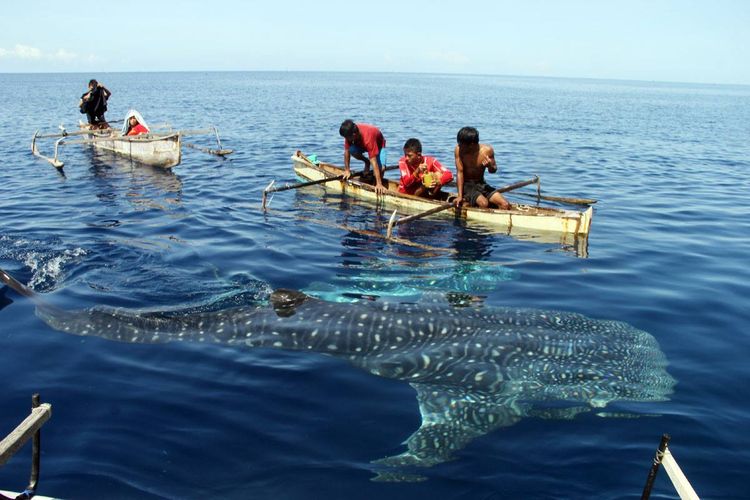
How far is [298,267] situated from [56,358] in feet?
14.5

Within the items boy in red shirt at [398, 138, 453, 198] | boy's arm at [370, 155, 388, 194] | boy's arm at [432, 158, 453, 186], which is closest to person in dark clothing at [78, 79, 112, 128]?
boy's arm at [370, 155, 388, 194]

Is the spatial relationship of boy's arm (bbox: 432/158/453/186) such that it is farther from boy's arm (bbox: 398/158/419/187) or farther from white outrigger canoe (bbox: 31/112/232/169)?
white outrigger canoe (bbox: 31/112/232/169)

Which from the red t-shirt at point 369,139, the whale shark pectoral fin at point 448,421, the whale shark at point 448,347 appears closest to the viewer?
the whale shark pectoral fin at point 448,421

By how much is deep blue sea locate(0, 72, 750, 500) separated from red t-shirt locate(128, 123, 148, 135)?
193cm

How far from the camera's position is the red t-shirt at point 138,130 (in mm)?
21703

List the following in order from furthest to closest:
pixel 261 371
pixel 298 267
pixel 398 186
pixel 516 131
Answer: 1. pixel 516 131
2. pixel 398 186
3. pixel 298 267
4. pixel 261 371

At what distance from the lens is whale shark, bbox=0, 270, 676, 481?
5750 mm

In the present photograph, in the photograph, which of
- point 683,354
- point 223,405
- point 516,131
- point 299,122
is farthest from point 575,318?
point 299,122

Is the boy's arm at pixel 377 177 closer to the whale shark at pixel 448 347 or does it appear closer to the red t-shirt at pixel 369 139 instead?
the red t-shirt at pixel 369 139

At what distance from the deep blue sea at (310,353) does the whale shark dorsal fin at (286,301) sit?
0.66 metres

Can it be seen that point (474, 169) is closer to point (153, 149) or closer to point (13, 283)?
point (13, 283)

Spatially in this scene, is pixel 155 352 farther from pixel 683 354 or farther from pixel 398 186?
pixel 398 186

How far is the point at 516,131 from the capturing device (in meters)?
32.9

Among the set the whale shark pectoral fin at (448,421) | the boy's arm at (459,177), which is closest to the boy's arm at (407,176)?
the boy's arm at (459,177)
